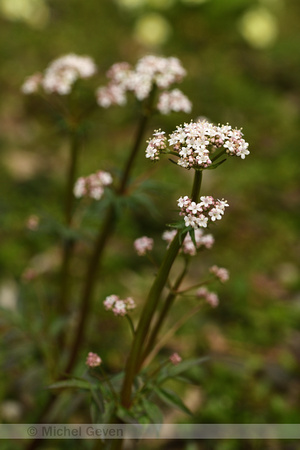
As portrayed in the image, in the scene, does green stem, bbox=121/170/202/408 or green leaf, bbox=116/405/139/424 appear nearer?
green stem, bbox=121/170/202/408

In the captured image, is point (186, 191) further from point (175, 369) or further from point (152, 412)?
point (152, 412)

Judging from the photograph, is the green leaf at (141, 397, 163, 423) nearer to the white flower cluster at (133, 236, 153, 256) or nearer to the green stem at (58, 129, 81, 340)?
the white flower cluster at (133, 236, 153, 256)

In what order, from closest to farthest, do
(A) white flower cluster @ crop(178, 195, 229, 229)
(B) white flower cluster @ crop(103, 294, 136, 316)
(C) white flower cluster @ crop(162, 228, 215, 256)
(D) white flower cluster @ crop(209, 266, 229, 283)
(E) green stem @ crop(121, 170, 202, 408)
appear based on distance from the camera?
1. (A) white flower cluster @ crop(178, 195, 229, 229)
2. (E) green stem @ crop(121, 170, 202, 408)
3. (B) white flower cluster @ crop(103, 294, 136, 316)
4. (C) white flower cluster @ crop(162, 228, 215, 256)
5. (D) white flower cluster @ crop(209, 266, 229, 283)

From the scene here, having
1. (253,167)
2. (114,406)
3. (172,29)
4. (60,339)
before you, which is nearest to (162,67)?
(114,406)

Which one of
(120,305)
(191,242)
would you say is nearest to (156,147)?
(191,242)

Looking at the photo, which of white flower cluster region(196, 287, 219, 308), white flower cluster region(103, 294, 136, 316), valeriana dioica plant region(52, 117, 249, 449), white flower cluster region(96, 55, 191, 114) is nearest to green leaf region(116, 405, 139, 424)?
valeriana dioica plant region(52, 117, 249, 449)
